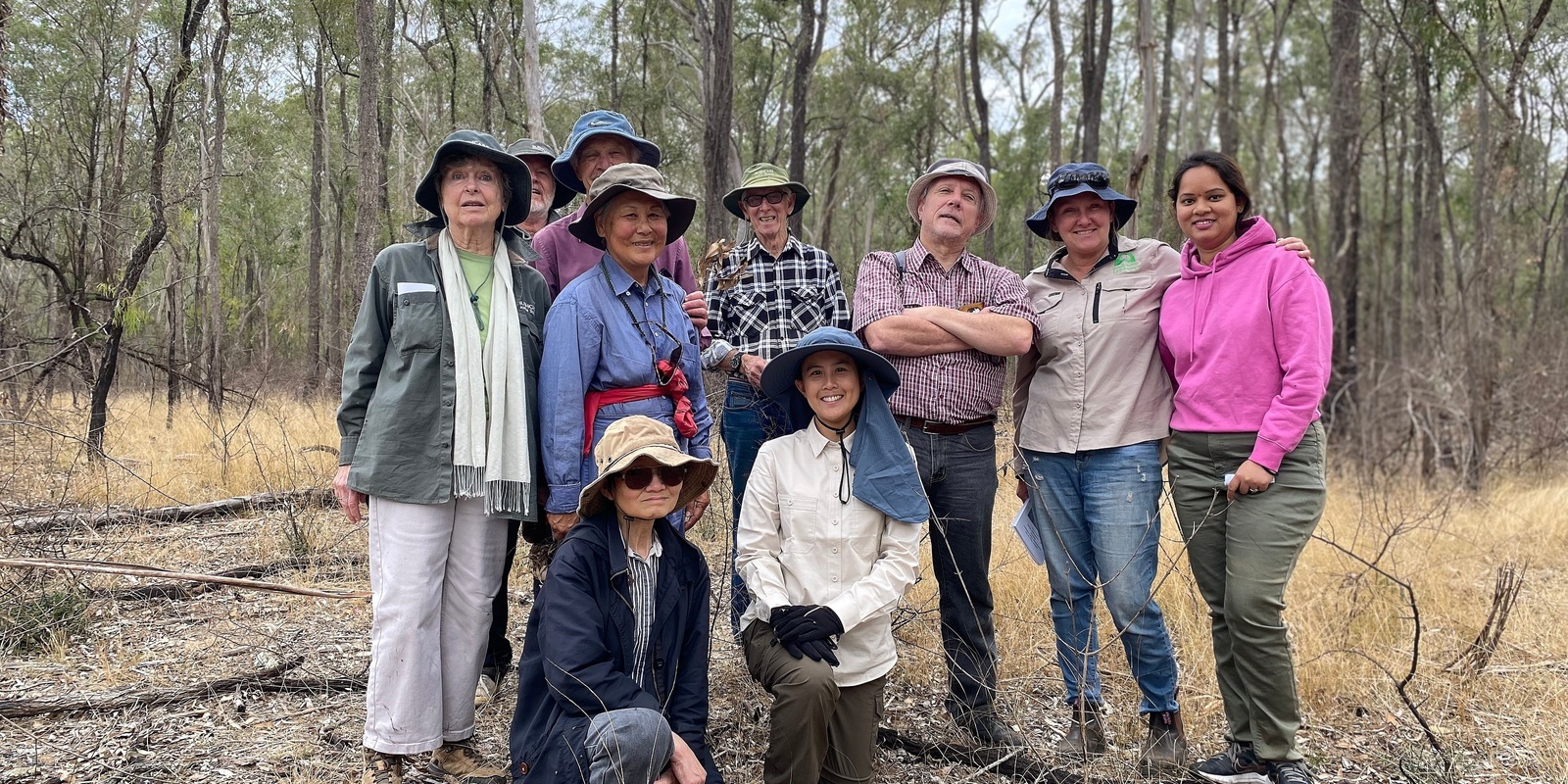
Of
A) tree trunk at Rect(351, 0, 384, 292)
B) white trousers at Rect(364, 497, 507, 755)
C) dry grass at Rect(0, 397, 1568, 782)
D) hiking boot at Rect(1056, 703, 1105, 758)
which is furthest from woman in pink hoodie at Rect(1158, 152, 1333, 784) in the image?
tree trunk at Rect(351, 0, 384, 292)

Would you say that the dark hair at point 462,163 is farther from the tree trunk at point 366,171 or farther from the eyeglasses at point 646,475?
the tree trunk at point 366,171

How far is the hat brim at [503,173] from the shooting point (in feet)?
9.64

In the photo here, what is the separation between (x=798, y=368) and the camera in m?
3.12

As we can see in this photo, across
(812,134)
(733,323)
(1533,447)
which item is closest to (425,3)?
(812,134)

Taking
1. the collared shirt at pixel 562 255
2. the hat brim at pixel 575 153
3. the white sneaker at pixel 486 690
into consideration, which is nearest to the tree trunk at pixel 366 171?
the hat brim at pixel 575 153

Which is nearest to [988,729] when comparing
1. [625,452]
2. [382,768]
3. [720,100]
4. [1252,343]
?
[1252,343]

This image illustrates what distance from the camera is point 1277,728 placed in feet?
9.64

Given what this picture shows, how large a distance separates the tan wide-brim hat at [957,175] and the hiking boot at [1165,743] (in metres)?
1.92

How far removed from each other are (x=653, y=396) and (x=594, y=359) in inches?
9.4

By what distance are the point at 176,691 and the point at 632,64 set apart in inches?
813

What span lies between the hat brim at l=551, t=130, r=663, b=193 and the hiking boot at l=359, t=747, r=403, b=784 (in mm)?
2277

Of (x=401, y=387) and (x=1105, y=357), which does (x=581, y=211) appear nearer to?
(x=401, y=387)

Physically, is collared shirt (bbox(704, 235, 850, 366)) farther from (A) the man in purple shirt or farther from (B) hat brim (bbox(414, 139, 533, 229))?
(B) hat brim (bbox(414, 139, 533, 229))

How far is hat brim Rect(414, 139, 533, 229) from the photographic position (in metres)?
2.94
